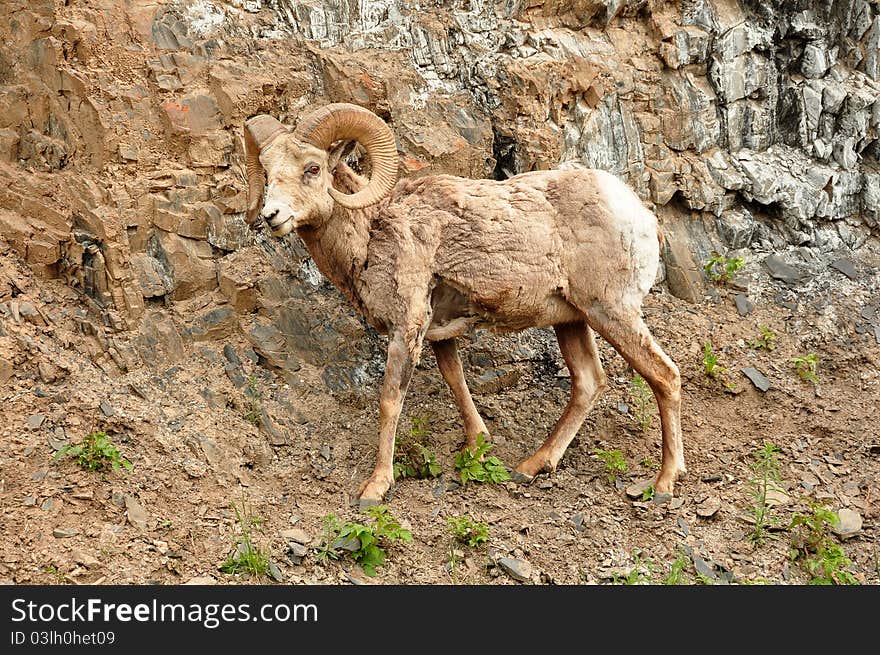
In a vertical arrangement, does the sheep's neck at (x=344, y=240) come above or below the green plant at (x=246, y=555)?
above

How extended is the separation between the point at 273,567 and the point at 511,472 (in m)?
2.72

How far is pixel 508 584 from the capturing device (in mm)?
7434

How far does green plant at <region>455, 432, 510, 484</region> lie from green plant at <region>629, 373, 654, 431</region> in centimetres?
186

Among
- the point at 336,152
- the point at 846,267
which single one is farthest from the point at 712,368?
the point at 336,152

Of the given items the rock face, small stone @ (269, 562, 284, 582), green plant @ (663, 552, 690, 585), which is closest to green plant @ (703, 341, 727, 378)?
the rock face

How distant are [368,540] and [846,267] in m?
7.50

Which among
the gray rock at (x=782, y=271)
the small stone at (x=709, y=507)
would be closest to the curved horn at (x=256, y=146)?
the small stone at (x=709, y=507)

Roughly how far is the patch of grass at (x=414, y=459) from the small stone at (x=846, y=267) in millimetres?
6017

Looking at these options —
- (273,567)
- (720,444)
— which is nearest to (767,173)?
(720,444)

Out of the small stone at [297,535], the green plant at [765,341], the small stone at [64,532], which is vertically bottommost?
the small stone at [297,535]

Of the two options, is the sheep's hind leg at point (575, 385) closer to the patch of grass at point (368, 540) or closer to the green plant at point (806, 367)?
the patch of grass at point (368, 540)

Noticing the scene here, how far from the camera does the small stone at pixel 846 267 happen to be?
11.6 meters

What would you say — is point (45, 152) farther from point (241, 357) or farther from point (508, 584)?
point (508, 584)

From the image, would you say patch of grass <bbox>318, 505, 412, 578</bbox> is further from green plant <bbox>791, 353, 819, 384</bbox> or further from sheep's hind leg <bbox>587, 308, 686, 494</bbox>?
green plant <bbox>791, 353, 819, 384</bbox>
